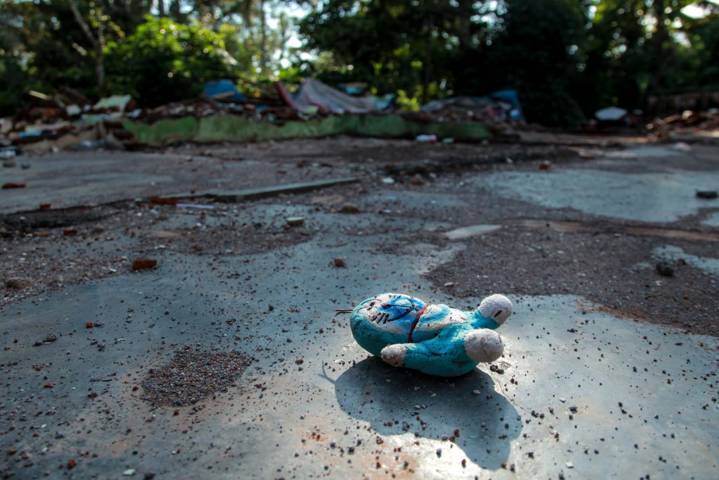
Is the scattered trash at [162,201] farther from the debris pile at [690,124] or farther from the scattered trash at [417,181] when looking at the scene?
the debris pile at [690,124]

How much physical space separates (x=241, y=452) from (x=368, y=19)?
16423 mm

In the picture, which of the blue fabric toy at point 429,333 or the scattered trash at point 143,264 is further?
the scattered trash at point 143,264

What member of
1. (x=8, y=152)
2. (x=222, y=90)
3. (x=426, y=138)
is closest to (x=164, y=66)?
(x=222, y=90)

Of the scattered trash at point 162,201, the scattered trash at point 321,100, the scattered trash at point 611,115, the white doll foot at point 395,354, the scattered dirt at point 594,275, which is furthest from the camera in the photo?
the scattered trash at point 611,115

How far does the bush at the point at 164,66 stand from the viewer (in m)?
14.2

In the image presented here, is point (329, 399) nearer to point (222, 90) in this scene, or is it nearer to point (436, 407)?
point (436, 407)

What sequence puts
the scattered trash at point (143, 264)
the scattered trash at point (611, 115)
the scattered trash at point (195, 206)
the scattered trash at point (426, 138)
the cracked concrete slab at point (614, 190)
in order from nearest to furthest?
1. the scattered trash at point (143, 264)
2. the scattered trash at point (195, 206)
3. the cracked concrete slab at point (614, 190)
4. the scattered trash at point (426, 138)
5. the scattered trash at point (611, 115)

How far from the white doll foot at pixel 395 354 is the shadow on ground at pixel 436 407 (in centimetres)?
11

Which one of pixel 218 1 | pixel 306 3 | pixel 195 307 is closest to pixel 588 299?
pixel 195 307

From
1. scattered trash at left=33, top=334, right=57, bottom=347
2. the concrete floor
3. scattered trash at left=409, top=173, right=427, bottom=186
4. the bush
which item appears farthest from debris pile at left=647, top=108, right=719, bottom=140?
scattered trash at left=33, top=334, right=57, bottom=347

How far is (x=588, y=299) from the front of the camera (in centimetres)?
320

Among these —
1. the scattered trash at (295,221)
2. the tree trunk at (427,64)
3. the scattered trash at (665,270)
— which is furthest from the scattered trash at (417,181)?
the tree trunk at (427,64)

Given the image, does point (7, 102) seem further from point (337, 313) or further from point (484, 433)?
point (484, 433)

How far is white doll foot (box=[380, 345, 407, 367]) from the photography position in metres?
2.15
